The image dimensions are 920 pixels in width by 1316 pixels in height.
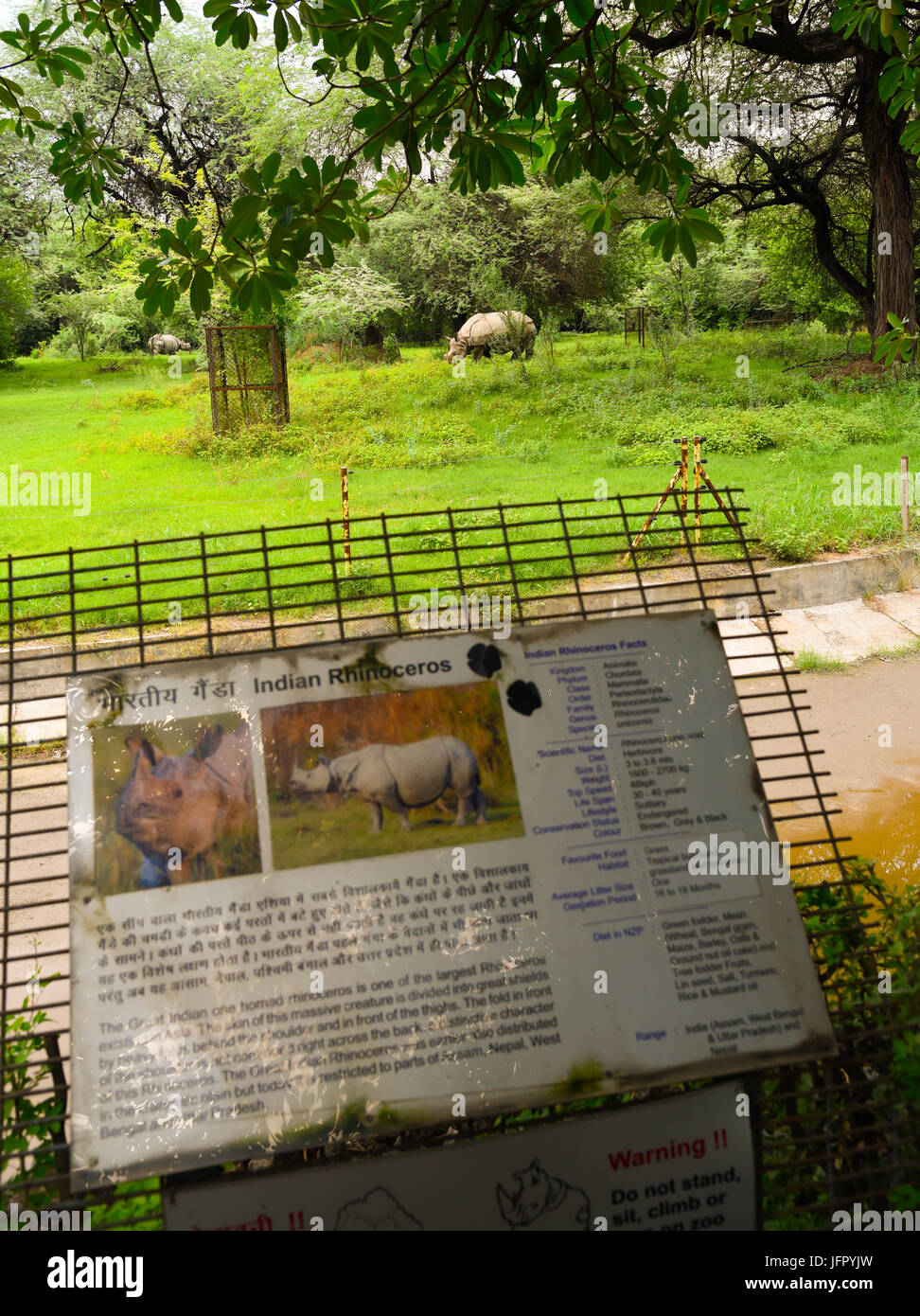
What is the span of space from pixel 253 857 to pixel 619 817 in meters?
0.87

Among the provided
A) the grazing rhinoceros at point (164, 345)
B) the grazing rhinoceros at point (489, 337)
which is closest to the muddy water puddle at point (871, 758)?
the grazing rhinoceros at point (489, 337)

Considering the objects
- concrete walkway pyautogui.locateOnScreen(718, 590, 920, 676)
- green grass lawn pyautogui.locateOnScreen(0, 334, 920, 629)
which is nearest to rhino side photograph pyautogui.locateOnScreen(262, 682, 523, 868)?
concrete walkway pyautogui.locateOnScreen(718, 590, 920, 676)

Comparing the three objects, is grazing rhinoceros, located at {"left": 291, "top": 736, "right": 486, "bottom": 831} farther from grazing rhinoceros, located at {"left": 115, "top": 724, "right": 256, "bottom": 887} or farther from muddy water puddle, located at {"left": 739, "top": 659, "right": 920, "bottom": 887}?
muddy water puddle, located at {"left": 739, "top": 659, "right": 920, "bottom": 887}

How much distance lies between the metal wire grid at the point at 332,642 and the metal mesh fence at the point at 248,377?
4.53m

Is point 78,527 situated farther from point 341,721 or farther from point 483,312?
point 483,312

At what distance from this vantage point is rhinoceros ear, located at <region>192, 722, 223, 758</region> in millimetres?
2207

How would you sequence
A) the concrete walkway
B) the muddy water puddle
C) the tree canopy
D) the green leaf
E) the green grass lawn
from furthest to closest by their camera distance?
the green grass lawn
the concrete walkway
the muddy water puddle
the green leaf
the tree canopy

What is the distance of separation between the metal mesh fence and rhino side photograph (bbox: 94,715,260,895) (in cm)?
1206

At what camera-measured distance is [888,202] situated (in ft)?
48.4

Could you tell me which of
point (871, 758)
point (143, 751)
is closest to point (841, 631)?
point (871, 758)

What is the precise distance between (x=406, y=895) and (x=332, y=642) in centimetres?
67

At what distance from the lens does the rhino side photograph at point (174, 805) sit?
2.09 meters

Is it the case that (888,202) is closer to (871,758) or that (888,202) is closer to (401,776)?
(871,758)
